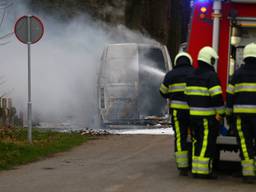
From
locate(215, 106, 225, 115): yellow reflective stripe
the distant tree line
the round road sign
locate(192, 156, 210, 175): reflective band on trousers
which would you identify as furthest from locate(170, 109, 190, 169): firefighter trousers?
the distant tree line

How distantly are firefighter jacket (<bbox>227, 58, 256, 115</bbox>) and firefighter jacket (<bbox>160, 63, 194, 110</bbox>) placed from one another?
2.64 feet

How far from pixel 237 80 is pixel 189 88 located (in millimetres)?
697

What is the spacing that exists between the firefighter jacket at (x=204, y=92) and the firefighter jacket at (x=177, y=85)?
1.07 ft

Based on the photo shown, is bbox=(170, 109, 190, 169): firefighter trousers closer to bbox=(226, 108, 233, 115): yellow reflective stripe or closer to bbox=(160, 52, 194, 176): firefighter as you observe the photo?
bbox=(160, 52, 194, 176): firefighter

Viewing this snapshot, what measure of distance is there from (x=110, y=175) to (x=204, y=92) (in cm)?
178

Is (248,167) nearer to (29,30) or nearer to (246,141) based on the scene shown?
(246,141)

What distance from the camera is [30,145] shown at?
14.4 m

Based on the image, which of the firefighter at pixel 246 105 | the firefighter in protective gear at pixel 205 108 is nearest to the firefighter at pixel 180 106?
the firefighter in protective gear at pixel 205 108

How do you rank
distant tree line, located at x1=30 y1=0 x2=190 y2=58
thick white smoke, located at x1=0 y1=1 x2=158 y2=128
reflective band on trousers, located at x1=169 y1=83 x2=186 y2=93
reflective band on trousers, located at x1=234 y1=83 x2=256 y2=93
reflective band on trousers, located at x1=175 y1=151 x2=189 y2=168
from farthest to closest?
distant tree line, located at x1=30 y1=0 x2=190 y2=58 → thick white smoke, located at x1=0 y1=1 x2=158 y2=128 → reflective band on trousers, located at x1=169 y1=83 x2=186 y2=93 → reflective band on trousers, located at x1=175 y1=151 x2=189 y2=168 → reflective band on trousers, located at x1=234 y1=83 x2=256 y2=93

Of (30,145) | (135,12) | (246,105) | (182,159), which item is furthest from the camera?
(135,12)

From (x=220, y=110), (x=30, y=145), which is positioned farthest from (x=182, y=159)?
Answer: (x=30, y=145)

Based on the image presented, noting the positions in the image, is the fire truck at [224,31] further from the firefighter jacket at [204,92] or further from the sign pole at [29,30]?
the sign pole at [29,30]

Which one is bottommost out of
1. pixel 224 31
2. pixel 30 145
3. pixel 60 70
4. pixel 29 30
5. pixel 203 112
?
pixel 30 145

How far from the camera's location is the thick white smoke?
22.5m
